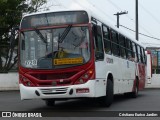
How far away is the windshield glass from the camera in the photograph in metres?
13.4

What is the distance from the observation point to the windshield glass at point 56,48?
44.1ft

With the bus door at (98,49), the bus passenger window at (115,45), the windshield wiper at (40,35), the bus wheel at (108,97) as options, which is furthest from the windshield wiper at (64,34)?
the bus passenger window at (115,45)

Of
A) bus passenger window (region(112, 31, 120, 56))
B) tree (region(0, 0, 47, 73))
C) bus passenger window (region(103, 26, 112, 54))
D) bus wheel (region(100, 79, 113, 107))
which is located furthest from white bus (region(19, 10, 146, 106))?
tree (region(0, 0, 47, 73))

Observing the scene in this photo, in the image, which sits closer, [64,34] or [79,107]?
[64,34]

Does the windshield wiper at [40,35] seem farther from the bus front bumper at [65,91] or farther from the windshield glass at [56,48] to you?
the bus front bumper at [65,91]

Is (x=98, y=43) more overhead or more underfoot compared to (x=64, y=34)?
more underfoot

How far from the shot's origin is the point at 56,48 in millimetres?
13578

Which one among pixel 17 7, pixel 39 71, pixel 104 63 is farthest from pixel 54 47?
pixel 17 7

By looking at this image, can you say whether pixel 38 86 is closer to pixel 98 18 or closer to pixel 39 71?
pixel 39 71

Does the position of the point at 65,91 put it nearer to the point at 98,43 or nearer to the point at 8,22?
the point at 98,43

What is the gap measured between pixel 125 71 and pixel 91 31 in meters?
5.37

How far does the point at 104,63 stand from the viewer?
48.2 ft

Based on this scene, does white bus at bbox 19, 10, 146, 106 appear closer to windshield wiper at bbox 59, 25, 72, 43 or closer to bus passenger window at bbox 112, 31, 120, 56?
windshield wiper at bbox 59, 25, 72, 43

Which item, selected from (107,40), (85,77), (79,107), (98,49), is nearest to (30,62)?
(85,77)
